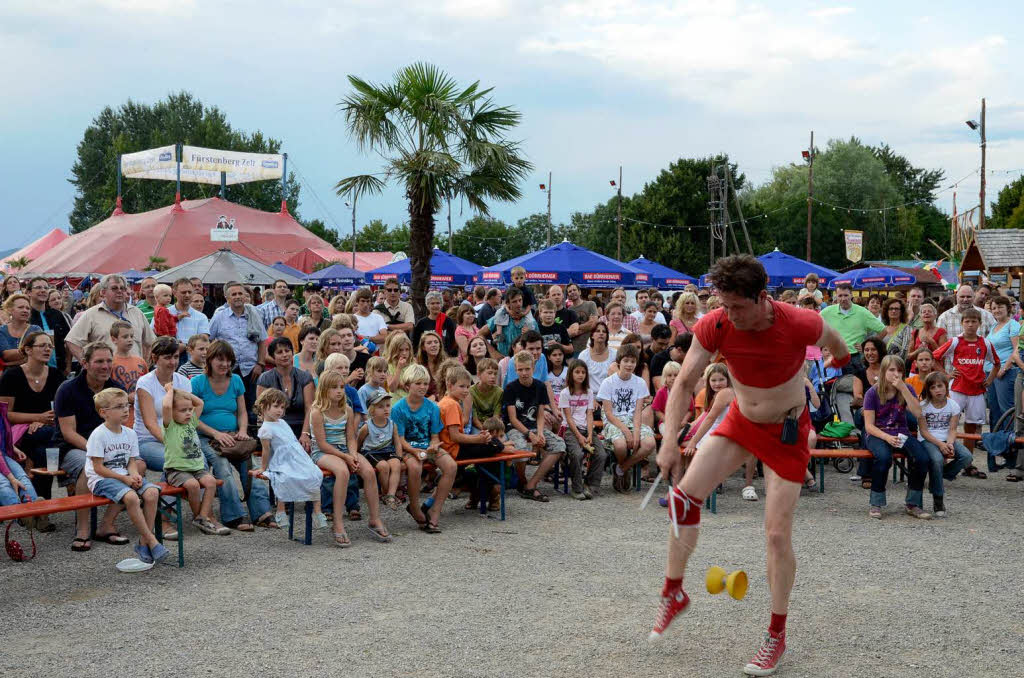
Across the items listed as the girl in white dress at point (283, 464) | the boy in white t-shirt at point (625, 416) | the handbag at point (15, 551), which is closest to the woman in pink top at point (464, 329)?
the boy in white t-shirt at point (625, 416)

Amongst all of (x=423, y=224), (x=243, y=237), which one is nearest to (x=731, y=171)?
(x=243, y=237)

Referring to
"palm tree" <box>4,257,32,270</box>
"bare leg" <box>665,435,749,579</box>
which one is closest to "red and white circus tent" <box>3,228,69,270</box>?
"palm tree" <box>4,257,32,270</box>

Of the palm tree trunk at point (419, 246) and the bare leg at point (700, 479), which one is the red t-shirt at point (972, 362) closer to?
the bare leg at point (700, 479)

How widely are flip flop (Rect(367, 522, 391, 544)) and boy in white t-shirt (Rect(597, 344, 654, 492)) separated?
2.64m

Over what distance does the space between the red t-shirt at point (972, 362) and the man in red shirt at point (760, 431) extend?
638cm

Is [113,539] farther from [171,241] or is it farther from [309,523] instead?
[171,241]

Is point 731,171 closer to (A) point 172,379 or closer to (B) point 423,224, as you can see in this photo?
(B) point 423,224

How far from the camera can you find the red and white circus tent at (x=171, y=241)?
44.1 meters

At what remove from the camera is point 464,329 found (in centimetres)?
1092

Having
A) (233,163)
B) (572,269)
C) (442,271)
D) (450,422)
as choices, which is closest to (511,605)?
(450,422)

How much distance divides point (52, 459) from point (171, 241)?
41.5m

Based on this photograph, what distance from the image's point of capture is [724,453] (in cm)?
434

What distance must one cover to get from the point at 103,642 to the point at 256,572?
53.3 inches

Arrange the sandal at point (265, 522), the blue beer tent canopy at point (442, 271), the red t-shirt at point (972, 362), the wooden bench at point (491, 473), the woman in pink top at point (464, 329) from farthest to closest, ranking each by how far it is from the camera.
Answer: the blue beer tent canopy at point (442, 271)
the woman in pink top at point (464, 329)
the red t-shirt at point (972, 362)
the sandal at point (265, 522)
the wooden bench at point (491, 473)
